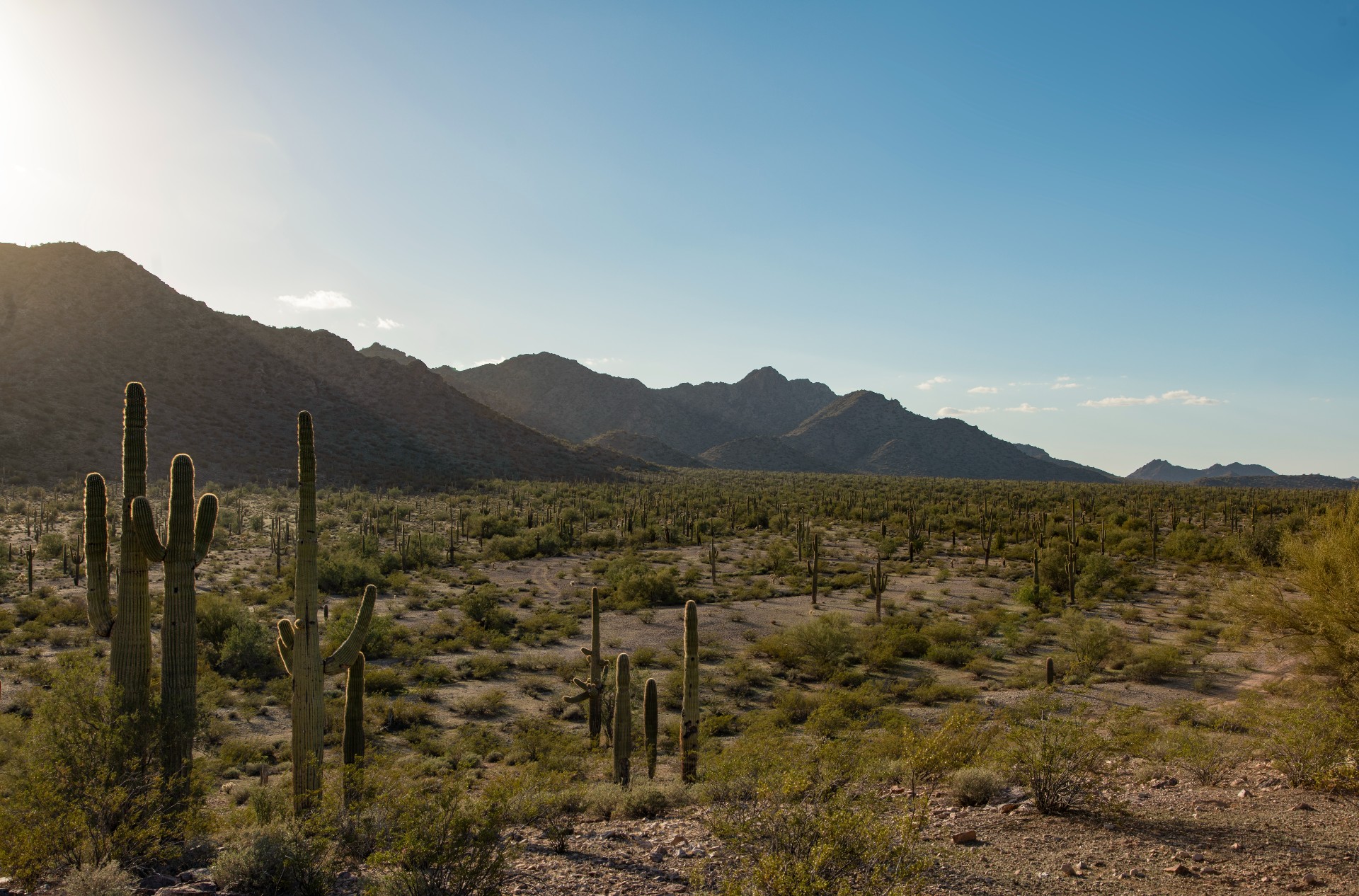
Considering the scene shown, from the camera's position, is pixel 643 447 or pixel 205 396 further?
pixel 643 447

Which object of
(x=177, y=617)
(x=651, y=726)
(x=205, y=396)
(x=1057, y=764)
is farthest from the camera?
(x=205, y=396)

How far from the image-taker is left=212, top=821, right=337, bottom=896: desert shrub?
596 cm

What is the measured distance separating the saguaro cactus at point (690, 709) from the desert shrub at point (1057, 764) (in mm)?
4088

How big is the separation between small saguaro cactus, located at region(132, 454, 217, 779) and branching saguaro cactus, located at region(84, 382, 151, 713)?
6.3 inches

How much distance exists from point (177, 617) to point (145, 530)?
104cm

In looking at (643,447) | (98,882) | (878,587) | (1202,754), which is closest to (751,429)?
(643,447)

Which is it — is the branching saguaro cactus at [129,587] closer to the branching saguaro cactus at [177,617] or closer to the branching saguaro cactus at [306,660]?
the branching saguaro cactus at [177,617]

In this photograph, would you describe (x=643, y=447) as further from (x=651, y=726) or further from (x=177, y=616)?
(x=177, y=616)

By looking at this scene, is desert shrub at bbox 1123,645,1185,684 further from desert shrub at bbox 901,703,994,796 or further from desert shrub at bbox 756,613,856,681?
desert shrub at bbox 901,703,994,796

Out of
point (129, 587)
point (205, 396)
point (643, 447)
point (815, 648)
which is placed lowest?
point (815, 648)

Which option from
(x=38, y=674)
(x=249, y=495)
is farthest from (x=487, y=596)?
(x=249, y=495)

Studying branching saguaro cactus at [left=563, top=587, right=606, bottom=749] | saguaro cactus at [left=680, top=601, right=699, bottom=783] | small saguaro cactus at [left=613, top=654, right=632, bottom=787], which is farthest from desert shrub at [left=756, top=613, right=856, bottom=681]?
small saguaro cactus at [left=613, top=654, right=632, bottom=787]

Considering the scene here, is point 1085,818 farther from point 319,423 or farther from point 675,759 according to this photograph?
point 319,423

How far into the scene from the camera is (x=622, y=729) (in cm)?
1026
